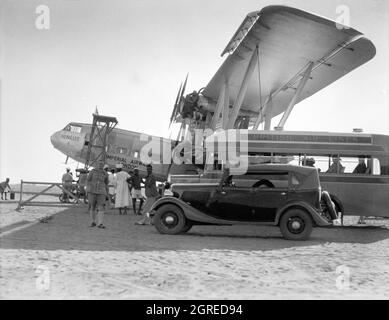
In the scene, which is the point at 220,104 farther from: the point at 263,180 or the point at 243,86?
the point at 263,180

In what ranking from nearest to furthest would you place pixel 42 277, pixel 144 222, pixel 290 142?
pixel 42 277 < pixel 144 222 < pixel 290 142

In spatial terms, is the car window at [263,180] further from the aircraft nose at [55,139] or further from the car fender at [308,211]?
the aircraft nose at [55,139]

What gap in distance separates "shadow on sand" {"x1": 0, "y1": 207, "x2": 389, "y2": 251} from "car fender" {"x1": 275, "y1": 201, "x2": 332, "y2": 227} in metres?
0.42

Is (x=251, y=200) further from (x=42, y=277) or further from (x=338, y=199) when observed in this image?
(x=42, y=277)

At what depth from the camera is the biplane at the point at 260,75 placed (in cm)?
1494

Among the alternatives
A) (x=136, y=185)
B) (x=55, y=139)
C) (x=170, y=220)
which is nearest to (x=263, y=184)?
(x=170, y=220)

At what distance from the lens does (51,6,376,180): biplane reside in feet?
49.0
